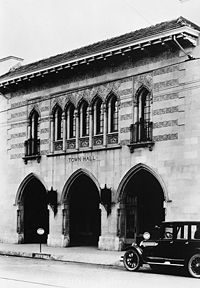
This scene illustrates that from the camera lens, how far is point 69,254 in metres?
22.4

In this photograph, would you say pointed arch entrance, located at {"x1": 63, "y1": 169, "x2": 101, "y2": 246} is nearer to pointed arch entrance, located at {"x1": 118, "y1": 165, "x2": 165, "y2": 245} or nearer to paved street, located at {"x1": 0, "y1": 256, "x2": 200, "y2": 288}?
pointed arch entrance, located at {"x1": 118, "y1": 165, "x2": 165, "y2": 245}

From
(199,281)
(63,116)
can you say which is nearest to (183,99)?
(63,116)

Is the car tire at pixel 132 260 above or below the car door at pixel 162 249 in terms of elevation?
below

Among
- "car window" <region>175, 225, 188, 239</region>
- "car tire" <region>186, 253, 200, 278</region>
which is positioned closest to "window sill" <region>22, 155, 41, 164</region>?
"car window" <region>175, 225, 188, 239</region>

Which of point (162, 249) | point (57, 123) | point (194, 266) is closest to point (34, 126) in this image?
point (57, 123)

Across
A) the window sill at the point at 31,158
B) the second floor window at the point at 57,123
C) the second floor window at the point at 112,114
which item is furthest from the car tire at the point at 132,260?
the window sill at the point at 31,158

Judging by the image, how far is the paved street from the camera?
13305 mm

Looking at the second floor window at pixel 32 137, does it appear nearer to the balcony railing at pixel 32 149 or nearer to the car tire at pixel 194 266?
the balcony railing at pixel 32 149

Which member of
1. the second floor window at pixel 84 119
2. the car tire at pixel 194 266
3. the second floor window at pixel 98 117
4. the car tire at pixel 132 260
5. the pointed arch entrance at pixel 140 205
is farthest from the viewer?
the second floor window at pixel 84 119

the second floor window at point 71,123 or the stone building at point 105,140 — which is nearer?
the stone building at point 105,140

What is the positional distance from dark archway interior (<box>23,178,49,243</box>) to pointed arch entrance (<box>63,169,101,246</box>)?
2.30 metres

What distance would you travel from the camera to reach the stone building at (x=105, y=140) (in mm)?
21609

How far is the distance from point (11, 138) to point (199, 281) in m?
16.6

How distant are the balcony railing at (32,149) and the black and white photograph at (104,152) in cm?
8
